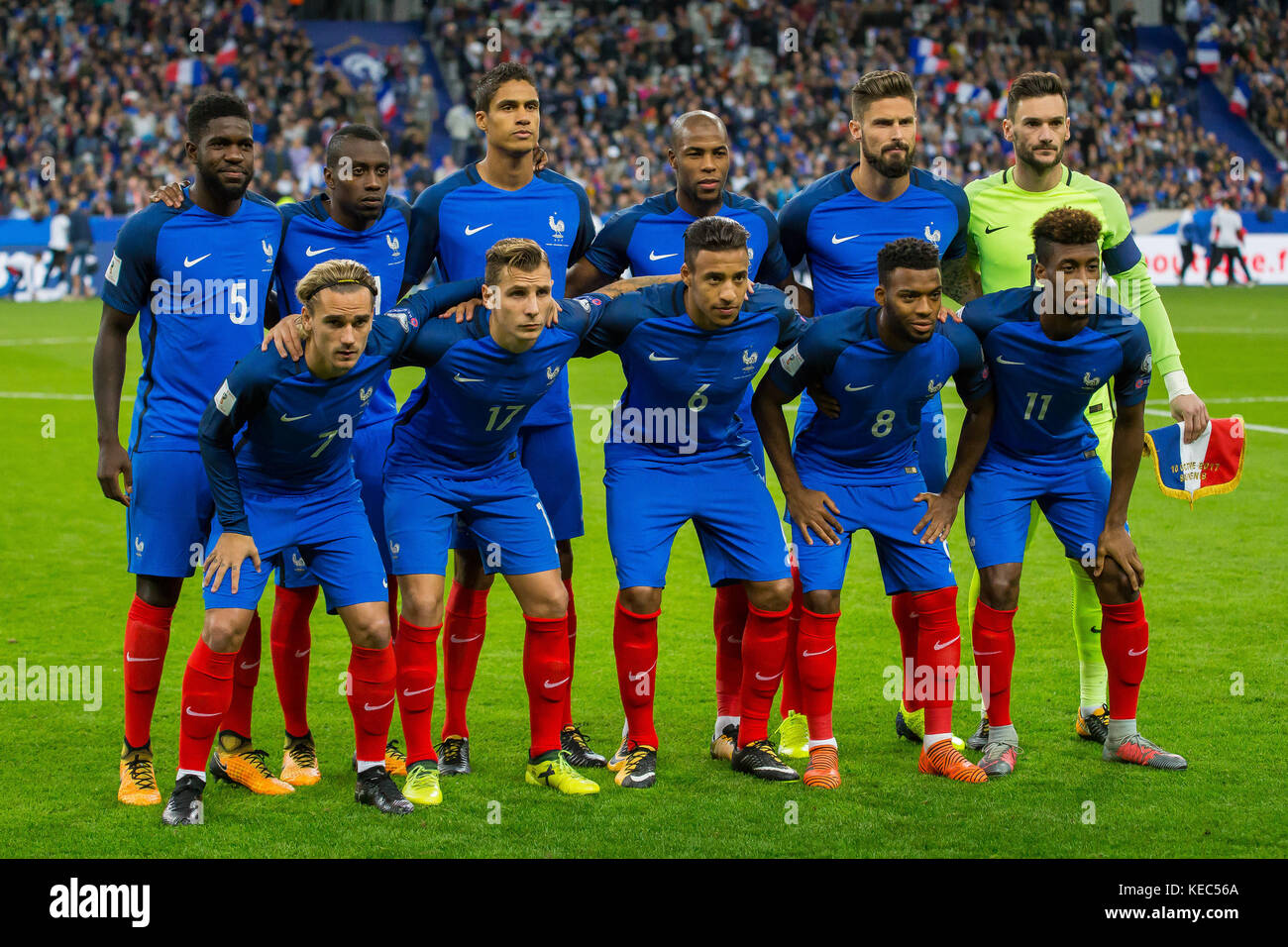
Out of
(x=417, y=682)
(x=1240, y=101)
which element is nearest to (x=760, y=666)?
(x=417, y=682)

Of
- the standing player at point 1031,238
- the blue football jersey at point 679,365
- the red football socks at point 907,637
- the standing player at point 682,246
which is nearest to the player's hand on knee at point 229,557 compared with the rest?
the blue football jersey at point 679,365

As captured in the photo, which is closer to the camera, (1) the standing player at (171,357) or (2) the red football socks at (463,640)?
(1) the standing player at (171,357)

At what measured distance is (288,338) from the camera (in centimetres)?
527

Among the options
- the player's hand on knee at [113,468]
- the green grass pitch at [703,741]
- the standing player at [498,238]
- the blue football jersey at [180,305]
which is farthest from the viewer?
the standing player at [498,238]

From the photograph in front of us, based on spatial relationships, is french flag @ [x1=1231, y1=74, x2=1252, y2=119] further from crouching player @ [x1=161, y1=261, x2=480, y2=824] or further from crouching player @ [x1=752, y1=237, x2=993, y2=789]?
crouching player @ [x1=161, y1=261, x2=480, y2=824]

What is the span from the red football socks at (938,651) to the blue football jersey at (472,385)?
5.64ft

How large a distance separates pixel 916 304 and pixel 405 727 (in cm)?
249

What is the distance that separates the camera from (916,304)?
18.2ft

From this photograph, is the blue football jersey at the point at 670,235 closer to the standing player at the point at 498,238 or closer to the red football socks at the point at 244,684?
the standing player at the point at 498,238

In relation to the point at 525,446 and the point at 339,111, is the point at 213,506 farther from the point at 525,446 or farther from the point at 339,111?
the point at 339,111

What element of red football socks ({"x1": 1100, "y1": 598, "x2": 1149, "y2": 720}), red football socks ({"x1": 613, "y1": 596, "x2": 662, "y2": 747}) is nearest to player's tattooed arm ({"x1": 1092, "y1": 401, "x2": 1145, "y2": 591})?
red football socks ({"x1": 1100, "y1": 598, "x2": 1149, "y2": 720})

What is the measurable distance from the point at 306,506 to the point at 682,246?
197 centimetres

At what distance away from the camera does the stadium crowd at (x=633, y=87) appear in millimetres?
30906

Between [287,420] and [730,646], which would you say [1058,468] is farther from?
[287,420]
